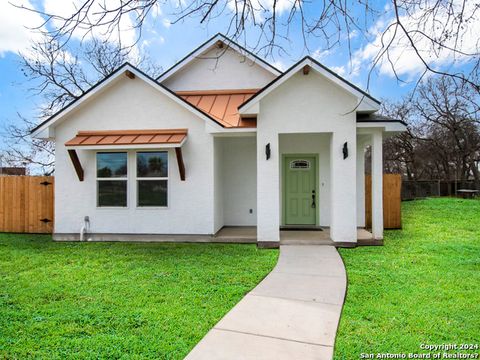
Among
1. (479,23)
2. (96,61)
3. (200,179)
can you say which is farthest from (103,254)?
(96,61)

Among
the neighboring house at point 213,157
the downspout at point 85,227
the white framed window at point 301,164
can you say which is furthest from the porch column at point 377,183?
the downspout at point 85,227

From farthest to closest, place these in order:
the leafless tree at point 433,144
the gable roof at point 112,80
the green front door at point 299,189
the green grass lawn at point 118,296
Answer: the leafless tree at point 433,144 < the green front door at point 299,189 < the gable roof at point 112,80 < the green grass lawn at point 118,296

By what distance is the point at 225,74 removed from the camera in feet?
37.1

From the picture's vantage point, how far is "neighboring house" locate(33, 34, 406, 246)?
797cm

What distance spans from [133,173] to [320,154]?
6.00 m

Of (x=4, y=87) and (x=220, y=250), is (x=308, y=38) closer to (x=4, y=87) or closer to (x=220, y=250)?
(x=220, y=250)

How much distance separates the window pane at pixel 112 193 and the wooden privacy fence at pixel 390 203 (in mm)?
8133

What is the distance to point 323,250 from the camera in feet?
24.8

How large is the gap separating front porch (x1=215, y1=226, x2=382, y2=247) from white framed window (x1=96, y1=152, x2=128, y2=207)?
3138mm

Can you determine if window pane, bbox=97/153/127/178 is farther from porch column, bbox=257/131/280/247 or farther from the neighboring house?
porch column, bbox=257/131/280/247

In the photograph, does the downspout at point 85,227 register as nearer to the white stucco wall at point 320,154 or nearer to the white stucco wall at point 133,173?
the white stucco wall at point 133,173

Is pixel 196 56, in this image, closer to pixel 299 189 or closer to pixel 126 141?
pixel 126 141

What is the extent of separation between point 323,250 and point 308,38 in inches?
206

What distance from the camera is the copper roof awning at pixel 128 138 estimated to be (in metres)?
8.35
